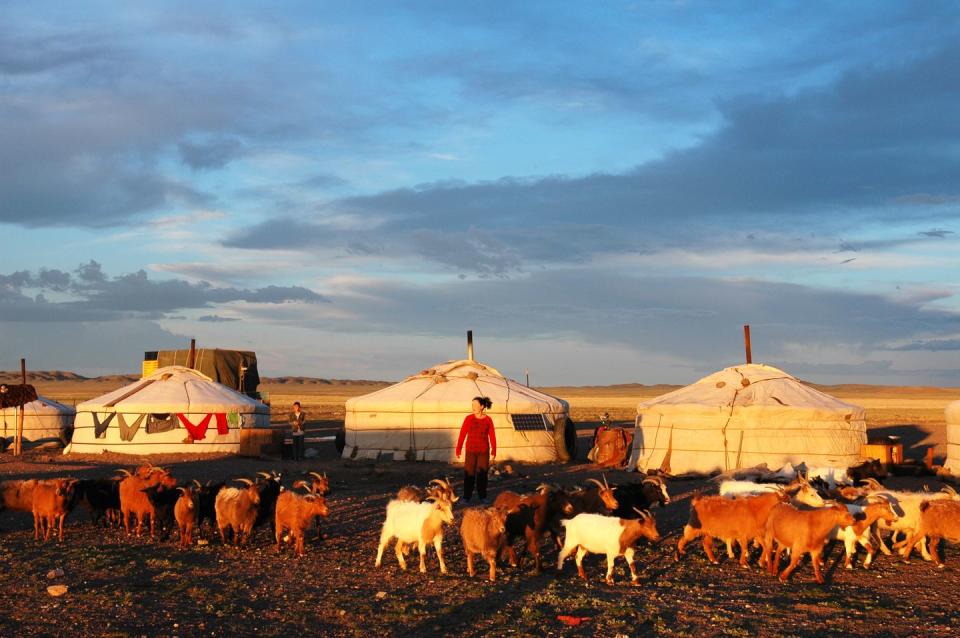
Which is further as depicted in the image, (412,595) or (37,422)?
(37,422)

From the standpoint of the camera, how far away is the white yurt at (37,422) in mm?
36062

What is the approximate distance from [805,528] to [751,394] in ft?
41.6

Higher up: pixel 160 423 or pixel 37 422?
pixel 37 422

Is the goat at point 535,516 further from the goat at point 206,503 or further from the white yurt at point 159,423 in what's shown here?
the white yurt at point 159,423

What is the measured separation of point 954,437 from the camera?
22.4m

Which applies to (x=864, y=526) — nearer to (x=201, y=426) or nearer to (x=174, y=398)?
(x=201, y=426)

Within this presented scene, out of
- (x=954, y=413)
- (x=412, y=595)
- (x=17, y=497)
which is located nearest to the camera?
(x=412, y=595)

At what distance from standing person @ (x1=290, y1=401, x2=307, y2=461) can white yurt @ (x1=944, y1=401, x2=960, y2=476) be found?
52.4 feet

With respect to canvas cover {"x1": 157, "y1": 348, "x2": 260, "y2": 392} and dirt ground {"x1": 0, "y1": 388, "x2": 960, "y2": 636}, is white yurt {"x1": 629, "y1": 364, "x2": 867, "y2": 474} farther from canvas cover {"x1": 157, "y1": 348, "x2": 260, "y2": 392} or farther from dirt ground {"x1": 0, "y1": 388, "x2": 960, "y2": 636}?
canvas cover {"x1": 157, "y1": 348, "x2": 260, "y2": 392}

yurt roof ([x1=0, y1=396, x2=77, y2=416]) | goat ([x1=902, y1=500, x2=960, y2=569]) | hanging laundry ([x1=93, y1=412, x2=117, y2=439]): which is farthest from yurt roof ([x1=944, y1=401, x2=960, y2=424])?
yurt roof ([x1=0, y1=396, x2=77, y2=416])

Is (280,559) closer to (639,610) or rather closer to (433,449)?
(639,610)

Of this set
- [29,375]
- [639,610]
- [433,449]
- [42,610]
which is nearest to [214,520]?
[42,610]

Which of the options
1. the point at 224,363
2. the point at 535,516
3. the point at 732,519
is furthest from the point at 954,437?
the point at 224,363

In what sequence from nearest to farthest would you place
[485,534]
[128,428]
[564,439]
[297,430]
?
1. [485,534]
2. [564,439]
3. [297,430]
4. [128,428]
